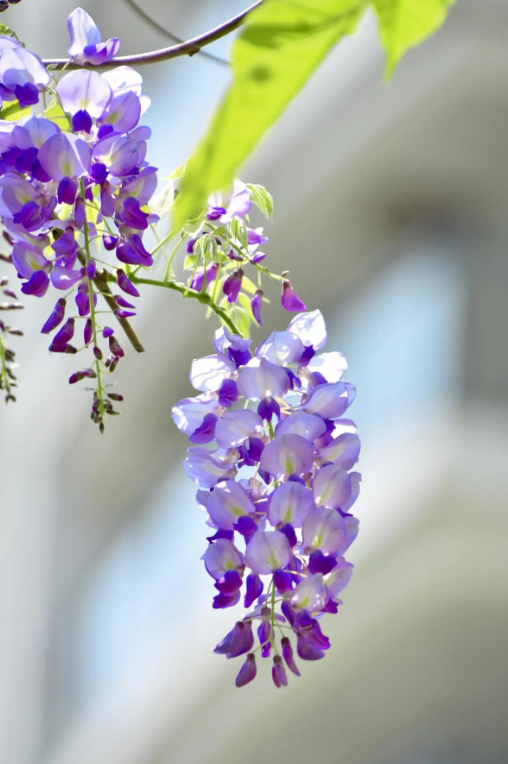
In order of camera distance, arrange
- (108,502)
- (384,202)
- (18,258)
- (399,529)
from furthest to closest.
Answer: (108,502) < (384,202) < (399,529) < (18,258)

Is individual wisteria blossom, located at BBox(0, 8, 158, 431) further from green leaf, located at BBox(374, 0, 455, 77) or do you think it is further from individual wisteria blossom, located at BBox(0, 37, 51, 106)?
green leaf, located at BBox(374, 0, 455, 77)

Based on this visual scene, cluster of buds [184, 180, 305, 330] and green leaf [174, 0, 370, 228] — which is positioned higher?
green leaf [174, 0, 370, 228]

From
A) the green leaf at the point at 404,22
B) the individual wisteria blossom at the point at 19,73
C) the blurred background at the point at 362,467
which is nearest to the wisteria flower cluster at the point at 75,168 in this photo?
the individual wisteria blossom at the point at 19,73

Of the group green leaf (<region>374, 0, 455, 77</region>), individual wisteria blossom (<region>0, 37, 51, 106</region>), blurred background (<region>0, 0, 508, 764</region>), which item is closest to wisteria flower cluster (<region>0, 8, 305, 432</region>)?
individual wisteria blossom (<region>0, 37, 51, 106</region>)

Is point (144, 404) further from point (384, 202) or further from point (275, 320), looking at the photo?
point (384, 202)

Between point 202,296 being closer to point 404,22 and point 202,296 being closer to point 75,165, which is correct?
point 75,165

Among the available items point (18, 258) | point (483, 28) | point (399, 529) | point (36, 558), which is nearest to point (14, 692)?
point (36, 558)
